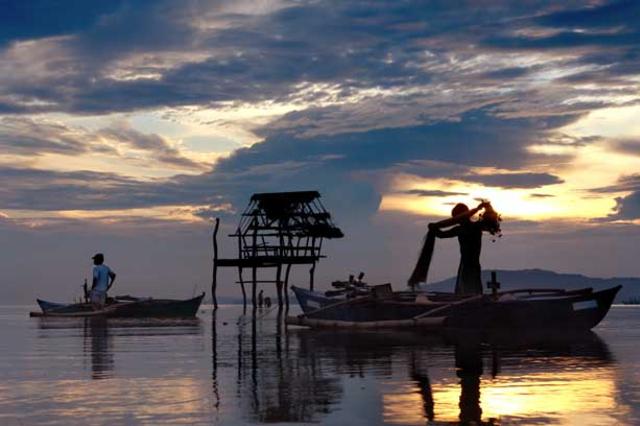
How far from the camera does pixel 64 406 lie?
10.4 m

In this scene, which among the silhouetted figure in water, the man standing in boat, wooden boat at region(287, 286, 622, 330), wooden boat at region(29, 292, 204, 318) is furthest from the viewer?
wooden boat at region(29, 292, 204, 318)

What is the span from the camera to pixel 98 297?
40.2 meters

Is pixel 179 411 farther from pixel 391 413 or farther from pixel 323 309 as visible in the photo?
pixel 323 309

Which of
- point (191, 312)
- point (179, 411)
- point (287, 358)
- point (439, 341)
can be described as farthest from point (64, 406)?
point (191, 312)

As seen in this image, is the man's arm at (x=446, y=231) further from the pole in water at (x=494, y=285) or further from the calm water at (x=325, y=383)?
the calm water at (x=325, y=383)

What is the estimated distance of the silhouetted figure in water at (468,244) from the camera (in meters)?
28.2

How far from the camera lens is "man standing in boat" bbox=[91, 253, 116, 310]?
3772cm

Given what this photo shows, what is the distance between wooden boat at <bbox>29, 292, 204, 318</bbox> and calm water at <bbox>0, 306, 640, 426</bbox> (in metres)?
20.1

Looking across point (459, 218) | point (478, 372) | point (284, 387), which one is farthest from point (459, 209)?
point (284, 387)

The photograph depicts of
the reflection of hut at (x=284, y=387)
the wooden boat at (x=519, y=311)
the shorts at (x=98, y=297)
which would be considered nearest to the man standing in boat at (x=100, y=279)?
the shorts at (x=98, y=297)

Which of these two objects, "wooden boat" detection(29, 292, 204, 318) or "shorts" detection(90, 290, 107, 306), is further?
"wooden boat" detection(29, 292, 204, 318)

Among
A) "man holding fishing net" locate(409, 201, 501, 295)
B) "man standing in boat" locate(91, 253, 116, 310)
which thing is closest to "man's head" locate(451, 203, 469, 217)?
"man holding fishing net" locate(409, 201, 501, 295)

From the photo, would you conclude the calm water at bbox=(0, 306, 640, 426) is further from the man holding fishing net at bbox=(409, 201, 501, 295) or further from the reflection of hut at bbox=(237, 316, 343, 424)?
the man holding fishing net at bbox=(409, 201, 501, 295)

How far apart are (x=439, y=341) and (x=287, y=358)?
19.0 feet
